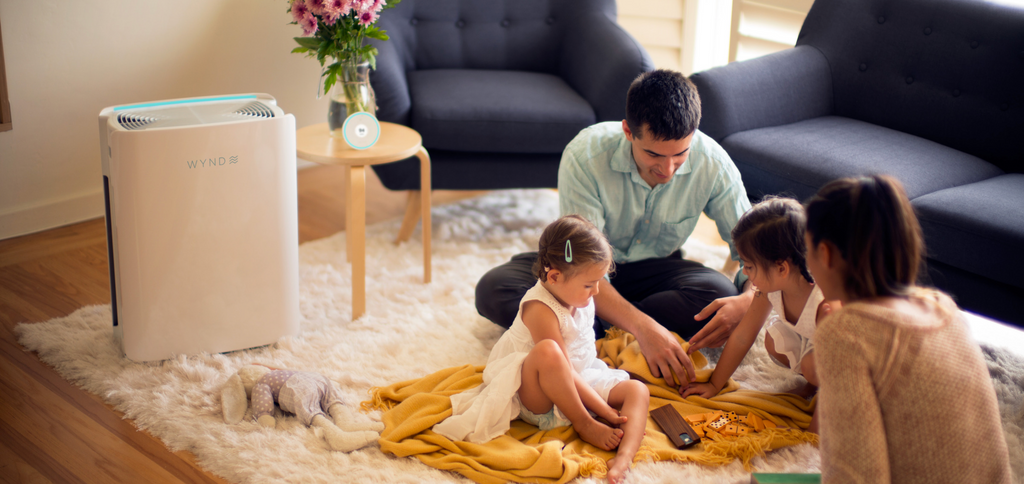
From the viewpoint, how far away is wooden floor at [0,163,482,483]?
4.80 feet

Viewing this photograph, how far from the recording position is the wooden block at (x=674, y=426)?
1507 mm

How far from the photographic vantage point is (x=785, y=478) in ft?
3.93

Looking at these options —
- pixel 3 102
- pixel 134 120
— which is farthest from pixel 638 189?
pixel 3 102

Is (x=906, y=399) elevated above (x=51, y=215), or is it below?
above

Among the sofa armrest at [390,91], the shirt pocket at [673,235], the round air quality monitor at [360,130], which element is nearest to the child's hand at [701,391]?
the shirt pocket at [673,235]

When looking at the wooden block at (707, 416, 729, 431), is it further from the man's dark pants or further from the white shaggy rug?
the man's dark pants

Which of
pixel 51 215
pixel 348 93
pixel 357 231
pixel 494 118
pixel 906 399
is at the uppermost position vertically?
pixel 348 93

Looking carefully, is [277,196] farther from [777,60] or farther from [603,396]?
[777,60]

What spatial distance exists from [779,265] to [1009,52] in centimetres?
122

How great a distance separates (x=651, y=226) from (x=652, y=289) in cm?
16

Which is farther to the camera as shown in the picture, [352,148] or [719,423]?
[352,148]

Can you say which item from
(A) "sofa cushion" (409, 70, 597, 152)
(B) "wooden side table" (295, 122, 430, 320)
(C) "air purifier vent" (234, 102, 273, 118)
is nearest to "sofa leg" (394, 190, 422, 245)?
(A) "sofa cushion" (409, 70, 597, 152)

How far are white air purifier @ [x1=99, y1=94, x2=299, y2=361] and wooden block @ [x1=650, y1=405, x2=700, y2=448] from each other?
935 millimetres

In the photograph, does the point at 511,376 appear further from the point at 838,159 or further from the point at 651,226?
the point at 838,159
